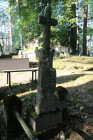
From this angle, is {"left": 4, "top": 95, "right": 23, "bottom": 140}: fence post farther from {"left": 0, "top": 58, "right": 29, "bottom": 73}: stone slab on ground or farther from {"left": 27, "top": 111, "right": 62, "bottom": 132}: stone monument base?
{"left": 0, "top": 58, "right": 29, "bottom": 73}: stone slab on ground

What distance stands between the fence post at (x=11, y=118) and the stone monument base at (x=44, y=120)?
0.28m

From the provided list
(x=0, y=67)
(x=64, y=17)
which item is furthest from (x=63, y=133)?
(x=64, y=17)

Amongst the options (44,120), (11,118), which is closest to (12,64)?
(11,118)

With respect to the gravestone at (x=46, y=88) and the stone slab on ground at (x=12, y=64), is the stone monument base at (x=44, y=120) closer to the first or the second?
the gravestone at (x=46, y=88)

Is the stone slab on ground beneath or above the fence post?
above

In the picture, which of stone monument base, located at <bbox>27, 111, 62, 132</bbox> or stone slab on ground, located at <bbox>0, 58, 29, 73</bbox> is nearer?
stone monument base, located at <bbox>27, 111, 62, 132</bbox>

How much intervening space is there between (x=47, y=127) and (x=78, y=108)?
4.87 ft

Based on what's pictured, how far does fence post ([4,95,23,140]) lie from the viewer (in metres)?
2.33

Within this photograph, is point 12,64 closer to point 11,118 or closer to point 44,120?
point 11,118

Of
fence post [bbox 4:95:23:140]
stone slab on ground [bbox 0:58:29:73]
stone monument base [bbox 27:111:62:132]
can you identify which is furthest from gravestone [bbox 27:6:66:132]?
stone slab on ground [bbox 0:58:29:73]

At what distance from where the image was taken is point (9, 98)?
2391mm

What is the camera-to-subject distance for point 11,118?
236cm

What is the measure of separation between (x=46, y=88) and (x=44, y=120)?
2.11 ft

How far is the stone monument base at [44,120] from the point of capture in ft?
7.83
